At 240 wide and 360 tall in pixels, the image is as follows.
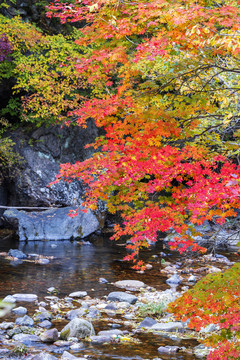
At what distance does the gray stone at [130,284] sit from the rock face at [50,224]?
763 centimetres

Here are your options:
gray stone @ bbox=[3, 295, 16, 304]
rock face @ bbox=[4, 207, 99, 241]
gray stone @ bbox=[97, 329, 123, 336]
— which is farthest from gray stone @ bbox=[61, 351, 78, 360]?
rock face @ bbox=[4, 207, 99, 241]

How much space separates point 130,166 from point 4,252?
32.0 feet

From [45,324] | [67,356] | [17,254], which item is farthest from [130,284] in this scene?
[67,356]

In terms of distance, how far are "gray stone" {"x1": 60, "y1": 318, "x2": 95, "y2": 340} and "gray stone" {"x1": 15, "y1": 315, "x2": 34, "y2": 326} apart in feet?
2.47

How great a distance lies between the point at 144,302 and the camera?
8.23 meters

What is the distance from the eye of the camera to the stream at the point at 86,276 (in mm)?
5527

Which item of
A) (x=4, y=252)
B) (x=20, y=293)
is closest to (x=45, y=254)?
(x=4, y=252)

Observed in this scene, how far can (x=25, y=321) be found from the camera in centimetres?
633

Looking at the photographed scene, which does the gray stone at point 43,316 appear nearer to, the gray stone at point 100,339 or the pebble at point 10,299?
the pebble at point 10,299

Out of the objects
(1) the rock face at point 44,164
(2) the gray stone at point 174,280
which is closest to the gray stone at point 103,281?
(2) the gray stone at point 174,280

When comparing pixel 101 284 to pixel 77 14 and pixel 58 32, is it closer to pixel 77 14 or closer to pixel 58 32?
pixel 77 14

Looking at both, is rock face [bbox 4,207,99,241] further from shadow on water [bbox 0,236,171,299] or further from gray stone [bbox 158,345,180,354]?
gray stone [bbox 158,345,180,354]

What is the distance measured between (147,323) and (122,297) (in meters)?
1.68

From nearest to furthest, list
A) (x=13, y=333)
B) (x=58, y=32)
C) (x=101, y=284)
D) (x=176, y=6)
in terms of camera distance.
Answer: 1. (x=176, y=6)
2. (x=13, y=333)
3. (x=101, y=284)
4. (x=58, y=32)
